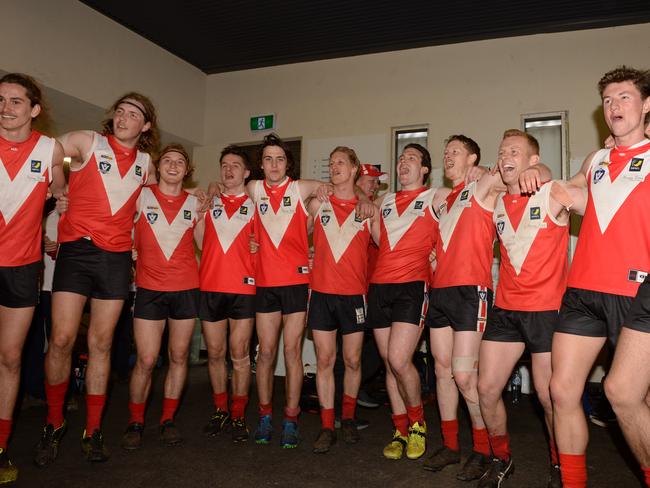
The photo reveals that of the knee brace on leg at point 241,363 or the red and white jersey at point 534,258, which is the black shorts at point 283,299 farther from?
the red and white jersey at point 534,258

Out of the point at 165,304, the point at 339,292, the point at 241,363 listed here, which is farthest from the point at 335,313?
the point at 165,304

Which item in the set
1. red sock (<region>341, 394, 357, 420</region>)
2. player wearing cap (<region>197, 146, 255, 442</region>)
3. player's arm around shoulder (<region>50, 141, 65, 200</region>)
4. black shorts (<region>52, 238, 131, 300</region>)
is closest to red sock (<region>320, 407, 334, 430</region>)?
red sock (<region>341, 394, 357, 420</region>)

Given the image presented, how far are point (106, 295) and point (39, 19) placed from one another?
317cm

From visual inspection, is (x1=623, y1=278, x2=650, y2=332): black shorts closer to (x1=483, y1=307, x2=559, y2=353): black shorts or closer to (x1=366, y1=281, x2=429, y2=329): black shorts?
(x1=483, y1=307, x2=559, y2=353): black shorts

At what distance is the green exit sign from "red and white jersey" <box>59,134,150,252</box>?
3.38 meters

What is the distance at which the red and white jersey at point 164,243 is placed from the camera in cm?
346

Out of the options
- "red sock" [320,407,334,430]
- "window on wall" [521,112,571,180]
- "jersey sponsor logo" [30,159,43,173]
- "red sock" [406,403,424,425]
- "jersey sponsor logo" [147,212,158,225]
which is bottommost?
"red sock" [320,407,334,430]

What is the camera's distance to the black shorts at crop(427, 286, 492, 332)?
9.58ft

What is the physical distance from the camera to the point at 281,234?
11.8 feet

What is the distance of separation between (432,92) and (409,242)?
9.78 feet

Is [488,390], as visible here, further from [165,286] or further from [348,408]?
[165,286]

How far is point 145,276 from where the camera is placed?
3.46 metres

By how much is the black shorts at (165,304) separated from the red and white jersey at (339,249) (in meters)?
0.82

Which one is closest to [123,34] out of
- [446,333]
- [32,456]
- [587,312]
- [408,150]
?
[408,150]
